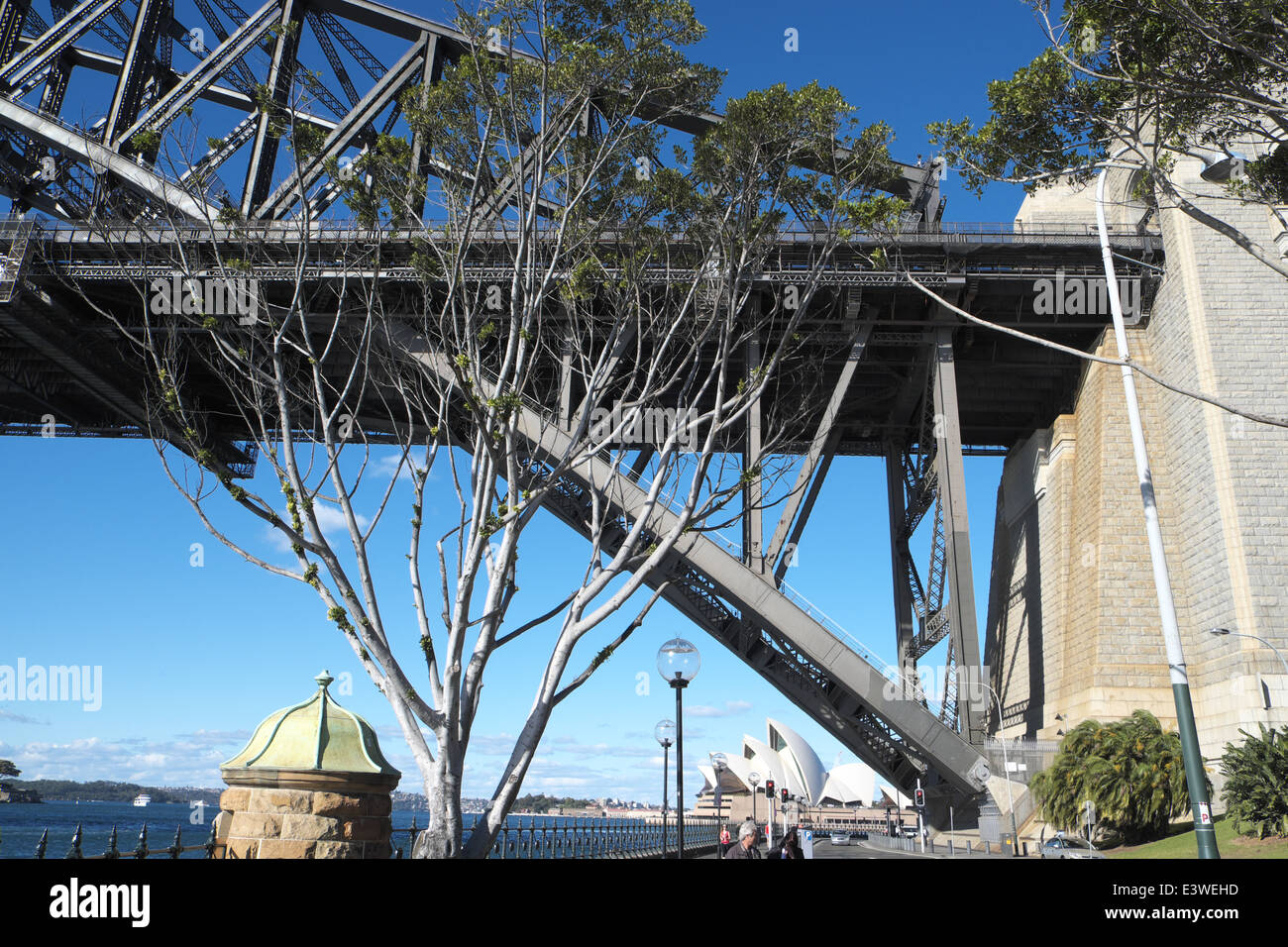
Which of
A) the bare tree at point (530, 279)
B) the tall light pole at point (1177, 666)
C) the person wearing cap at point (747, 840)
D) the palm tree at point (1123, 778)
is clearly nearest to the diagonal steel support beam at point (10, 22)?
the bare tree at point (530, 279)

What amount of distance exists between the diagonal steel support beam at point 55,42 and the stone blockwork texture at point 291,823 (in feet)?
140

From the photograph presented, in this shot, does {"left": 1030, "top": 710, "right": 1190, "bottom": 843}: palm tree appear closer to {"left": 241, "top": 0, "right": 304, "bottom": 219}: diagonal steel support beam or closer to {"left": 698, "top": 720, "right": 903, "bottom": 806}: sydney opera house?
{"left": 241, "top": 0, "right": 304, "bottom": 219}: diagonal steel support beam

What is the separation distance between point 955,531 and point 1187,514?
A: 24.4ft

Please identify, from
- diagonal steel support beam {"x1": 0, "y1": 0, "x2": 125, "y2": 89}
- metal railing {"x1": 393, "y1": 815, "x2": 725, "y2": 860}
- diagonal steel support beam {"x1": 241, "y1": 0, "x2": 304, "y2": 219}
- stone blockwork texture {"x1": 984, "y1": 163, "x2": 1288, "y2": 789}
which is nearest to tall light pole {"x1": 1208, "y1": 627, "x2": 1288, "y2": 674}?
stone blockwork texture {"x1": 984, "y1": 163, "x2": 1288, "y2": 789}

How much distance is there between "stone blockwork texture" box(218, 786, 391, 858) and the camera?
9.07 m

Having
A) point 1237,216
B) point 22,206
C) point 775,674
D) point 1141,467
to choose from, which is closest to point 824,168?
point 1141,467

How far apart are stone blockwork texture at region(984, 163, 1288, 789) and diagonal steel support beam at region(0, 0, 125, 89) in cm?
4341

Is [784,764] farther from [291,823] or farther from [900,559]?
[291,823]

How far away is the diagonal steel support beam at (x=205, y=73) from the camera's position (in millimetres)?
36125

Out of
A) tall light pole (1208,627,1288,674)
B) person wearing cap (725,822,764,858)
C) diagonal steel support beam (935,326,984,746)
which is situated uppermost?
diagonal steel support beam (935,326,984,746)

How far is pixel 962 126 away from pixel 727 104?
4141 mm

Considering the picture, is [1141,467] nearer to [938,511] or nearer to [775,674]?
[775,674]

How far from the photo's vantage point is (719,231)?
15.5 m

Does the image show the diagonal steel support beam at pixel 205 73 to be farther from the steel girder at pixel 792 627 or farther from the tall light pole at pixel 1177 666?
the tall light pole at pixel 1177 666
